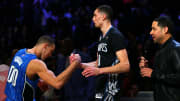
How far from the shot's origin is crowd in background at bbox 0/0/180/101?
7.78 m

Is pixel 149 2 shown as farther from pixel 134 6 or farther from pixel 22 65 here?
pixel 22 65

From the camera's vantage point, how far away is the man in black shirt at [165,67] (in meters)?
3.27

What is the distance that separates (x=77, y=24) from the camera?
30.6 feet

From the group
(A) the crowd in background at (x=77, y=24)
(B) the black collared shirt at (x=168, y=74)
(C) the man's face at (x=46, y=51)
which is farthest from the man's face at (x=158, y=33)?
(A) the crowd in background at (x=77, y=24)

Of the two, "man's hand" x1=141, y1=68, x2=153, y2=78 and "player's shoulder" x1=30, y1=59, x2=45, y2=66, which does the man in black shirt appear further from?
"player's shoulder" x1=30, y1=59, x2=45, y2=66

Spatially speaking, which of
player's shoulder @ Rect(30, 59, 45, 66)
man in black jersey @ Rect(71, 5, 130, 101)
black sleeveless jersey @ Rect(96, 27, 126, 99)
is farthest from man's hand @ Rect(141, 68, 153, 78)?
player's shoulder @ Rect(30, 59, 45, 66)

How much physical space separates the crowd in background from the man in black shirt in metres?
3.30

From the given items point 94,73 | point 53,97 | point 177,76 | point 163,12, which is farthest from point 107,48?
point 163,12

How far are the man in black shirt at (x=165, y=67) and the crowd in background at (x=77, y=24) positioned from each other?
10.8 ft

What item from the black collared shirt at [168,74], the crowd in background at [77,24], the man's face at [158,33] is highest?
the crowd in background at [77,24]

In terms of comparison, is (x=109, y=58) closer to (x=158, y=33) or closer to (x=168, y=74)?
(x=158, y=33)

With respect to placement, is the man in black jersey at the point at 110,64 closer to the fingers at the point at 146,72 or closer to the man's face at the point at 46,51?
the fingers at the point at 146,72

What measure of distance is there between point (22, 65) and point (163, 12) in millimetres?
6105

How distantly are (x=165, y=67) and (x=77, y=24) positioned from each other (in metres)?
6.17
